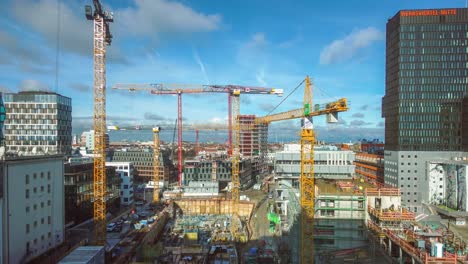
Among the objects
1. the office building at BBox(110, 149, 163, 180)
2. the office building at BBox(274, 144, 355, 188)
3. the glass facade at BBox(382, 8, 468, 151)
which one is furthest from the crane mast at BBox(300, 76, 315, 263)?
the office building at BBox(110, 149, 163, 180)

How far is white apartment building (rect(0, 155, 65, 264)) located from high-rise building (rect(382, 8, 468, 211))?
41.6 m

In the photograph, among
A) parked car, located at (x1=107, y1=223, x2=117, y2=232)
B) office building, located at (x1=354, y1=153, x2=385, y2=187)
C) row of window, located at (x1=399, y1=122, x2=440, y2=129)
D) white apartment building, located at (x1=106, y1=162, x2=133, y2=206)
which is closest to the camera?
parked car, located at (x1=107, y1=223, x2=117, y2=232)

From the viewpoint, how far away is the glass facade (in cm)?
4434

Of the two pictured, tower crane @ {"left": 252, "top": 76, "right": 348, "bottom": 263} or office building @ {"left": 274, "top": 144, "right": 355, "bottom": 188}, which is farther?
office building @ {"left": 274, "top": 144, "right": 355, "bottom": 188}

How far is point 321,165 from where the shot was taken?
34.4 m

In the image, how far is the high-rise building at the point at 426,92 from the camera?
4434 centimetres

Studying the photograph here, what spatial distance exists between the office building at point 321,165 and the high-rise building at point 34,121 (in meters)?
35.5

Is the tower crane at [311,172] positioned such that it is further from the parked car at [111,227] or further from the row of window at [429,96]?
the row of window at [429,96]

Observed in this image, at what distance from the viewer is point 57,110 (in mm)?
50062

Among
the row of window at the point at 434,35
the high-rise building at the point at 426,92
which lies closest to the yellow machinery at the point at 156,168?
the high-rise building at the point at 426,92

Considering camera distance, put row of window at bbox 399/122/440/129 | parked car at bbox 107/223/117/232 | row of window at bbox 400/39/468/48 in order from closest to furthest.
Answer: parked car at bbox 107/223/117/232, row of window at bbox 400/39/468/48, row of window at bbox 399/122/440/129

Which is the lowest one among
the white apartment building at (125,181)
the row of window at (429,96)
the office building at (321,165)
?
the white apartment building at (125,181)

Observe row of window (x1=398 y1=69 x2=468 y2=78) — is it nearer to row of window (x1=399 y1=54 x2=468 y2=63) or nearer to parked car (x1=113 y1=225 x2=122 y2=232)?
row of window (x1=399 y1=54 x2=468 y2=63)

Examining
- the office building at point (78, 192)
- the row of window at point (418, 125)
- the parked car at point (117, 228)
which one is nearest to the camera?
the office building at point (78, 192)
